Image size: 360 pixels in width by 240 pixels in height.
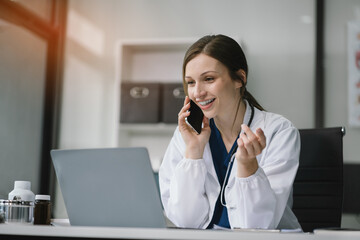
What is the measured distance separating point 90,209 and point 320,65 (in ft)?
9.47

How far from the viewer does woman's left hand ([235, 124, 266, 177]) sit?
1278 millimetres

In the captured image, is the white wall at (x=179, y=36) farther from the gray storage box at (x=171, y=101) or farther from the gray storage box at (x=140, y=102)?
the gray storage box at (x=171, y=101)

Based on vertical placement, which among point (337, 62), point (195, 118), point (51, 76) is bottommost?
point (195, 118)

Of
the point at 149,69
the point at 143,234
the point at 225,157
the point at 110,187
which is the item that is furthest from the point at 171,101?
the point at 143,234

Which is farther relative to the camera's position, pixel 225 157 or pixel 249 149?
pixel 225 157

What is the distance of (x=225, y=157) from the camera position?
178 cm

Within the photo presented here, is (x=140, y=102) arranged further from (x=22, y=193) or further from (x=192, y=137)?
(x=22, y=193)

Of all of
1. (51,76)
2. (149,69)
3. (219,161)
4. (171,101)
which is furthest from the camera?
(51,76)

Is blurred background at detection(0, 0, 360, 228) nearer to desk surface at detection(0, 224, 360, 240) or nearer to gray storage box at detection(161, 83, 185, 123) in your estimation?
gray storage box at detection(161, 83, 185, 123)

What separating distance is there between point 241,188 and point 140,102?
2.33 metres

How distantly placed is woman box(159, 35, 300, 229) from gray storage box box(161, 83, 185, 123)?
5.46 ft

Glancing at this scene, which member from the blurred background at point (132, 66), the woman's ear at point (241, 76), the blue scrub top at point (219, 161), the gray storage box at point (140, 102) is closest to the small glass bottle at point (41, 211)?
the blue scrub top at point (219, 161)

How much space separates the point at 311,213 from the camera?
75.8 inches

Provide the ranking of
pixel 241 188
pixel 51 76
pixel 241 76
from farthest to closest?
1. pixel 51 76
2. pixel 241 76
3. pixel 241 188
